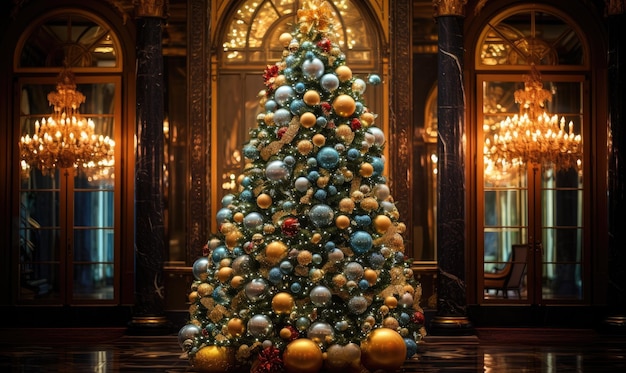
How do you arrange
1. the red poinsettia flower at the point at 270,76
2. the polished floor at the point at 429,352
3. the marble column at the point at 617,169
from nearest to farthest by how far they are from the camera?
the red poinsettia flower at the point at 270,76, the polished floor at the point at 429,352, the marble column at the point at 617,169

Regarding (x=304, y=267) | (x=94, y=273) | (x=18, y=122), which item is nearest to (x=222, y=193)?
(x=94, y=273)

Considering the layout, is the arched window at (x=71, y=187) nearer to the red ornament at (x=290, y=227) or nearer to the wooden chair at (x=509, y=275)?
the wooden chair at (x=509, y=275)

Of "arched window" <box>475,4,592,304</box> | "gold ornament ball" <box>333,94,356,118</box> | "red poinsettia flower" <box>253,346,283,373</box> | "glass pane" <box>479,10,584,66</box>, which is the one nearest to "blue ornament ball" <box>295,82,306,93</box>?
"gold ornament ball" <box>333,94,356,118</box>

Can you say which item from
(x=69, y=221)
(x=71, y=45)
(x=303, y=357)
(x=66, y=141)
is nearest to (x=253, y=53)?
(x=71, y=45)

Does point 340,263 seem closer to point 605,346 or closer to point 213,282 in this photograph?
point 213,282

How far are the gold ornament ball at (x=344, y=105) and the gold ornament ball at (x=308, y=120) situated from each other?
197 millimetres

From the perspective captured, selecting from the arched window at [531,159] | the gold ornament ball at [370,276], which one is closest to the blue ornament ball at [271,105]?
the gold ornament ball at [370,276]

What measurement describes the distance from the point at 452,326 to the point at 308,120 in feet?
12.3

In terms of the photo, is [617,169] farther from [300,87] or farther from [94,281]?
[94,281]

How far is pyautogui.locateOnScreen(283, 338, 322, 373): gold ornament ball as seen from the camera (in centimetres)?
732

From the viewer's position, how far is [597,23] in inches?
459

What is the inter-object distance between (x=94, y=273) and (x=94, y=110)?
1777 millimetres

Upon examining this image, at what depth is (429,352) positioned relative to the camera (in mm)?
9539

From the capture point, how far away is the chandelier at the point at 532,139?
1139cm
